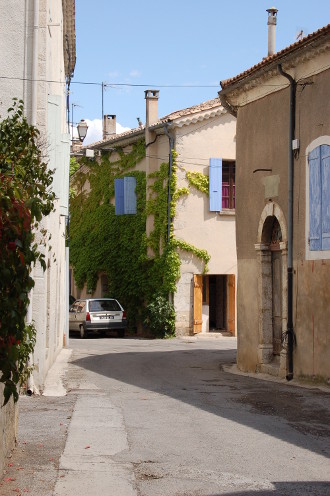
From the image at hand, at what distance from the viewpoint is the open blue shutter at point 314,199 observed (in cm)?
1500

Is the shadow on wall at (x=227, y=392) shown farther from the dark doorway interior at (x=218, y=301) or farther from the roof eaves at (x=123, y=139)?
the roof eaves at (x=123, y=139)

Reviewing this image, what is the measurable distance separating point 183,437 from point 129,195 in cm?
2307

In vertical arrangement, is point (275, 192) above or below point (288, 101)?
below

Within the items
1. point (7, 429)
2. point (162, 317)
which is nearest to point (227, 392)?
point (7, 429)

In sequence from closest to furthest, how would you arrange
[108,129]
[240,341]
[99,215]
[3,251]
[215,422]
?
[3,251]
[215,422]
[240,341]
[99,215]
[108,129]

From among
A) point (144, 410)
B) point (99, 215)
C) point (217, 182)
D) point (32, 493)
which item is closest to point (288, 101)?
point (144, 410)

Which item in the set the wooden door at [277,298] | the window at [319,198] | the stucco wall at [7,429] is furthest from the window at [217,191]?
the stucco wall at [7,429]

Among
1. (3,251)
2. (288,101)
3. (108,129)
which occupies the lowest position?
(3,251)

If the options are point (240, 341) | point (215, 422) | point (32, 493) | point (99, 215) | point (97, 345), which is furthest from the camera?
point (99, 215)

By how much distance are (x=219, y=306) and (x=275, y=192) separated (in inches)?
612

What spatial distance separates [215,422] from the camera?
10633 millimetres

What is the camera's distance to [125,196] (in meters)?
32.2

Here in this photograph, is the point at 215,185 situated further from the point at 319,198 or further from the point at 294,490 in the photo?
the point at 294,490

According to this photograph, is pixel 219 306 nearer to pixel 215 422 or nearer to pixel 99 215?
pixel 99 215
